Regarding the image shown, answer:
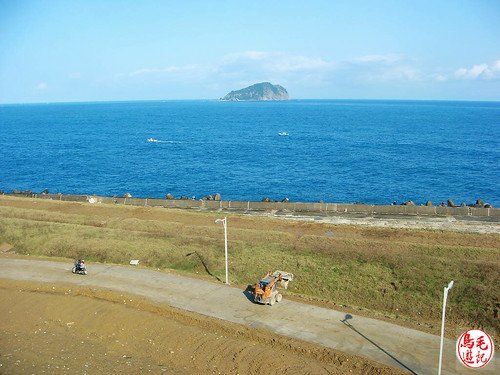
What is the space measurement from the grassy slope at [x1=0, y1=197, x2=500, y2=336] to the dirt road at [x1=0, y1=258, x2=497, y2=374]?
2399 millimetres

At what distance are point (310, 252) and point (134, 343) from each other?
1637cm

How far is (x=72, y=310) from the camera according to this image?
1188 inches

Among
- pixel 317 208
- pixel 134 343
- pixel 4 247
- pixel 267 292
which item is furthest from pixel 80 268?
pixel 317 208

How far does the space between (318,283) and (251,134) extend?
138m

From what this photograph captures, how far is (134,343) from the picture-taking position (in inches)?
1035

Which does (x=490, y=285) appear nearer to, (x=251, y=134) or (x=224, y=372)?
(x=224, y=372)

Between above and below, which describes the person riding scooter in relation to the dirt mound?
above

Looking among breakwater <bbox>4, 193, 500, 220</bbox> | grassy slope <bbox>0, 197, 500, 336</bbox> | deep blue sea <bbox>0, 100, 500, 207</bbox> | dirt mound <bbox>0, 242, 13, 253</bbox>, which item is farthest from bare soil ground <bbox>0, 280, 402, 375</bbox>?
deep blue sea <bbox>0, 100, 500, 207</bbox>

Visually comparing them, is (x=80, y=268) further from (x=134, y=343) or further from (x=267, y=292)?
(x=267, y=292)

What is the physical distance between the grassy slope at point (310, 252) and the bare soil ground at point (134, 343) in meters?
6.67

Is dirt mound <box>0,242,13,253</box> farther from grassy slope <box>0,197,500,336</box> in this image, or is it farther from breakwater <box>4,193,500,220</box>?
breakwater <box>4,193,500,220</box>

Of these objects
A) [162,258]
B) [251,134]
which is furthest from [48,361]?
[251,134]

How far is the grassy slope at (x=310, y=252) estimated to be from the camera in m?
29.9

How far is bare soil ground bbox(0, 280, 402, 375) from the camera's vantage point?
23.4 meters
